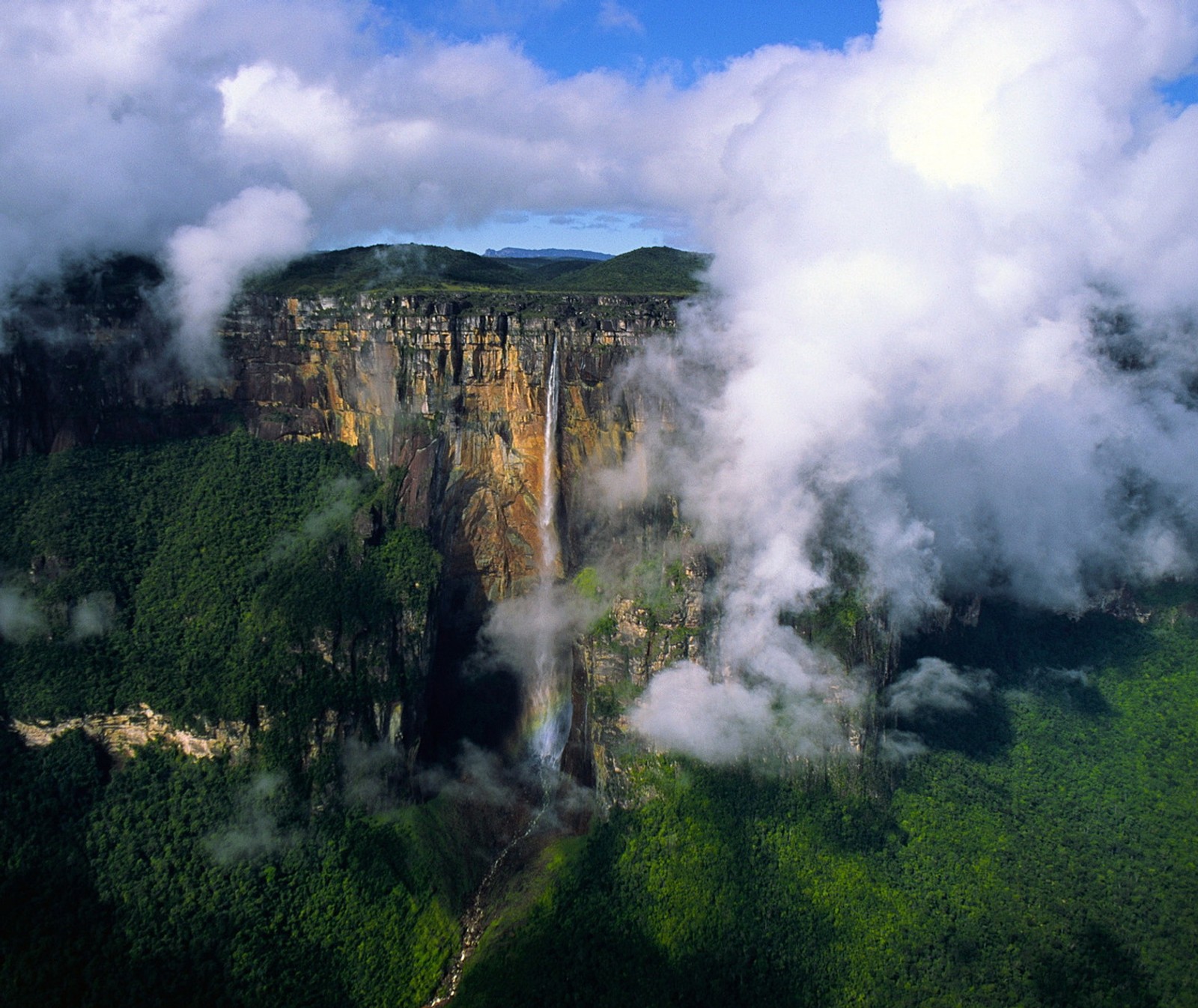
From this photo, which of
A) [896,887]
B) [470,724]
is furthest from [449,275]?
[896,887]

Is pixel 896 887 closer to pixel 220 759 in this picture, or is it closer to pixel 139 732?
pixel 220 759

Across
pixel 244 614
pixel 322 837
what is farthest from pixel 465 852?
pixel 244 614

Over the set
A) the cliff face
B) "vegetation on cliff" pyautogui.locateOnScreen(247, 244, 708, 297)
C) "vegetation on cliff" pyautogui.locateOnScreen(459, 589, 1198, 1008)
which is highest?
"vegetation on cliff" pyautogui.locateOnScreen(247, 244, 708, 297)

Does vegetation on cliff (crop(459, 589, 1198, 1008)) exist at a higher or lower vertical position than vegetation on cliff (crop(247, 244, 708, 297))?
lower

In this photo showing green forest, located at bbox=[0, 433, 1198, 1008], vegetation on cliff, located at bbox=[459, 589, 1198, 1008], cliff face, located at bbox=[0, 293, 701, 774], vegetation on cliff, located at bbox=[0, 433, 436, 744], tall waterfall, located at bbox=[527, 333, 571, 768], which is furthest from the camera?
tall waterfall, located at bbox=[527, 333, 571, 768]

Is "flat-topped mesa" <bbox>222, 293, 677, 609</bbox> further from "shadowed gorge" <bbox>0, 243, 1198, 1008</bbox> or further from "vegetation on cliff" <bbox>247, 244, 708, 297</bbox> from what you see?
"vegetation on cliff" <bbox>247, 244, 708, 297</bbox>

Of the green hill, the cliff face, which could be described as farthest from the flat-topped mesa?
the green hill

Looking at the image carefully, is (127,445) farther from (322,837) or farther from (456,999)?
(456,999)

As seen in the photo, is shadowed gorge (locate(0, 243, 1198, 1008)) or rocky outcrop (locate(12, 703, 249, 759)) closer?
shadowed gorge (locate(0, 243, 1198, 1008))

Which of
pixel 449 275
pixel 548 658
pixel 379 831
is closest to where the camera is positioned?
pixel 379 831
